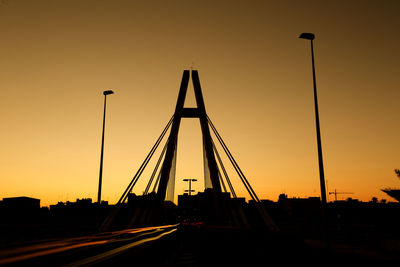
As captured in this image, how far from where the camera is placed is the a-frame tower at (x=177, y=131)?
90.4ft

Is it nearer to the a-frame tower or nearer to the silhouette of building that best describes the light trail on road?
the a-frame tower

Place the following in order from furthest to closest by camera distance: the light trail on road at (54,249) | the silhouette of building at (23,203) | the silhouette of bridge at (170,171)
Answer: the silhouette of building at (23,203) → the silhouette of bridge at (170,171) → the light trail on road at (54,249)

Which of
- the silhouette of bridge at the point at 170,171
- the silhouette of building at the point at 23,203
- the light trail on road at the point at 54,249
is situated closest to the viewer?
the light trail on road at the point at 54,249

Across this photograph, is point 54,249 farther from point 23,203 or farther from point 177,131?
point 23,203

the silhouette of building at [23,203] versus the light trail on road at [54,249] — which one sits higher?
the silhouette of building at [23,203]

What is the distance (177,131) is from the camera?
1168 inches

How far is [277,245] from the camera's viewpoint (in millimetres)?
8625

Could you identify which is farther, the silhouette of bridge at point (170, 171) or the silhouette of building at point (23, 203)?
the silhouette of building at point (23, 203)

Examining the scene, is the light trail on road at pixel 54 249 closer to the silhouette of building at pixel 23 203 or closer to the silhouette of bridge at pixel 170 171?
the silhouette of bridge at pixel 170 171

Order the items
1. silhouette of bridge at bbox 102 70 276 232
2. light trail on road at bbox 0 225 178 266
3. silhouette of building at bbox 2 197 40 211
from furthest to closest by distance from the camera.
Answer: silhouette of building at bbox 2 197 40 211
silhouette of bridge at bbox 102 70 276 232
light trail on road at bbox 0 225 178 266

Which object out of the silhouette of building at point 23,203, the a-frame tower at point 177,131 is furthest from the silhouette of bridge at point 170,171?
the silhouette of building at point 23,203

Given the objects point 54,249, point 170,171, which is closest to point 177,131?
point 170,171

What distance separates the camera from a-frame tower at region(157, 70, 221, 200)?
27.6 metres

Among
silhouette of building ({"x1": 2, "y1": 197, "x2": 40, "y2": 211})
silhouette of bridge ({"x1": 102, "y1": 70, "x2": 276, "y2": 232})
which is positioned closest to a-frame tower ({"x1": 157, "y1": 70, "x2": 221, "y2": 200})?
silhouette of bridge ({"x1": 102, "y1": 70, "x2": 276, "y2": 232})
